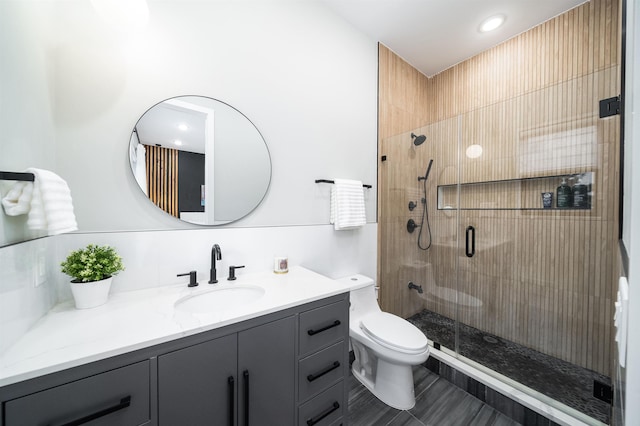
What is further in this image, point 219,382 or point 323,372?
point 323,372

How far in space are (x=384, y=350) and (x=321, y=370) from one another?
1.75ft

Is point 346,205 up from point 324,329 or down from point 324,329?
up

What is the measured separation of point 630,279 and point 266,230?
1.41 metres

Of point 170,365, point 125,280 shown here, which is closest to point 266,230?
point 125,280

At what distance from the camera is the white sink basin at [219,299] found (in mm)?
1107

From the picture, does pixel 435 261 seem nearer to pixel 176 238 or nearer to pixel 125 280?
pixel 176 238

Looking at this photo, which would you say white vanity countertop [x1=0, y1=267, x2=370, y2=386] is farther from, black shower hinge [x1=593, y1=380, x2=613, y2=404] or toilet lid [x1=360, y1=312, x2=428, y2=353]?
black shower hinge [x1=593, y1=380, x2=613, y2=404]

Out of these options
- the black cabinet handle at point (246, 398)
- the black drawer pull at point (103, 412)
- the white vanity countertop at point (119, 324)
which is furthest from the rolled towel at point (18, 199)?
the black cabinet handle at point (246, 398)

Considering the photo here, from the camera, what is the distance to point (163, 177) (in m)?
1.20

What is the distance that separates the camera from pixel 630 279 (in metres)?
0.46

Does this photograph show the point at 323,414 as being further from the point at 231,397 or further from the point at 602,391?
the point at 602,391

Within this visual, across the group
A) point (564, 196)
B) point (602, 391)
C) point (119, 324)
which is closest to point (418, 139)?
point (564, 196)

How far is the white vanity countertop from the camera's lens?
604 mm

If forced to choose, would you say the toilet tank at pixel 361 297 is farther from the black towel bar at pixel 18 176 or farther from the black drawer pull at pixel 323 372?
the black towel bar at pixel 18 176
